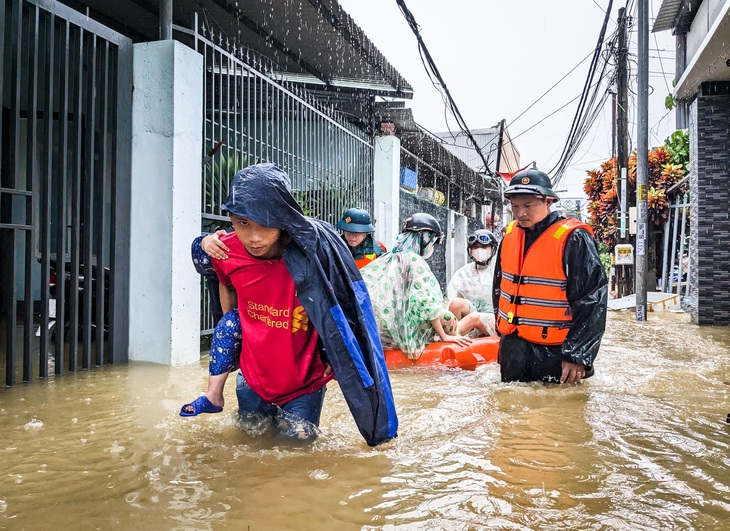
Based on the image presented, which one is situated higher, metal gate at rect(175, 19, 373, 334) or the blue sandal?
metal gate at rect(175, 19, 373, 334)

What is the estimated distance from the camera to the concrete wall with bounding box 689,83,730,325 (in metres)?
9.16

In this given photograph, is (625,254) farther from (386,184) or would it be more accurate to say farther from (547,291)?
(547,291)

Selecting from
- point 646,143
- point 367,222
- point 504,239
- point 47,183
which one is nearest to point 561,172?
point 646,143

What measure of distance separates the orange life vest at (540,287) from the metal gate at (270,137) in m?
3.11

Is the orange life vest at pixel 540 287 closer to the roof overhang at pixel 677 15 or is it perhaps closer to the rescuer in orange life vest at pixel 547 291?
the rescuer in orange life vest at pixel 547 291

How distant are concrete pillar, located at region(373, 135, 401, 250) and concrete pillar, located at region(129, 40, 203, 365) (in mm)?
6387

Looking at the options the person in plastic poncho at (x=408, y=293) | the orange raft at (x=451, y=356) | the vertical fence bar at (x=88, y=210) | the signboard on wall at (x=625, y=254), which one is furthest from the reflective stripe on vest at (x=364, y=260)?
the signboard on wall at (x=625, y=254)

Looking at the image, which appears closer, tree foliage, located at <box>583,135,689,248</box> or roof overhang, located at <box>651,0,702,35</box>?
roof overhang, located at <box>651,0,702,35</box>

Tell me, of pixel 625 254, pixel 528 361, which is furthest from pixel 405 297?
pixel 625 254

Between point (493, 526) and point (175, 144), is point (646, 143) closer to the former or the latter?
point (175, 144)

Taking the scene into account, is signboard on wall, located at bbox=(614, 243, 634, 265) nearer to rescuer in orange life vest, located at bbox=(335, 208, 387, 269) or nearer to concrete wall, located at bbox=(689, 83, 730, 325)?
concrete wall, located at bbox=(689, 83, 730, 325)

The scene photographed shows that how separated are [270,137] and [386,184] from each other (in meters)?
4.59

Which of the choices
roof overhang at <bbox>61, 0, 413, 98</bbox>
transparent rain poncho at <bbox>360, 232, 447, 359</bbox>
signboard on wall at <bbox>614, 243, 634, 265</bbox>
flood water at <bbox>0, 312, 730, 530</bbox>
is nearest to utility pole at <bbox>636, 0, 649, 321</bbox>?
signboard on wall at <bbox>614, 243, 634, 265</bbox>

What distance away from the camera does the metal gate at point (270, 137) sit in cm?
620
